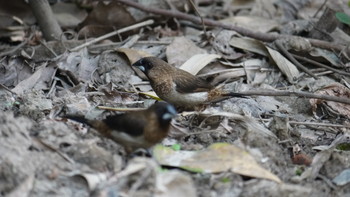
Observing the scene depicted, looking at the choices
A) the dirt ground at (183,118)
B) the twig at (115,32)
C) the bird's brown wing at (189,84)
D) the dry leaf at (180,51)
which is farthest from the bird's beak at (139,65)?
the twig at (115,32)

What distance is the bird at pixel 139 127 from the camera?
454cm

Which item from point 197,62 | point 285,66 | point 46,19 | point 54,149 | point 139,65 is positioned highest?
point 54,149

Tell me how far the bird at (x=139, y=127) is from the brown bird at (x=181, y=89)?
1.52 meters

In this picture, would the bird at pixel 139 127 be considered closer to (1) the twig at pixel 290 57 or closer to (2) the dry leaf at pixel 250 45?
(1) the twig at pixel 290 57

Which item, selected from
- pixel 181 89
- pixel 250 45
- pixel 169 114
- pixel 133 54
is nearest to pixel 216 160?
pixel 169 114

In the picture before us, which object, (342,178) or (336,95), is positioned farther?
(336,95)

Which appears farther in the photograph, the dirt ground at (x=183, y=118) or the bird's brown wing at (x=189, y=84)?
the bird's brown wing at (x=189, y=84)

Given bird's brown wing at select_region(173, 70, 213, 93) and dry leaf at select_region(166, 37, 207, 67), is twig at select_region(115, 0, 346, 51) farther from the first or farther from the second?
bird's brown wing at select_region(173, 70, 213, 93)

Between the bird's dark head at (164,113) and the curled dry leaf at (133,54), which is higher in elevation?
the bird's dark head at (164,113)

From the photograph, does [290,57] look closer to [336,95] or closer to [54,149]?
[336,95]

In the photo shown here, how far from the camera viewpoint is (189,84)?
20.5 ft

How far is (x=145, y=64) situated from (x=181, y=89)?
1.81 ft

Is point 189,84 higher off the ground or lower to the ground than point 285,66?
higher

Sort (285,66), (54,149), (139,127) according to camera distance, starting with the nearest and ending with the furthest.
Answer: (54,149) < (139,127) < (285,66)
